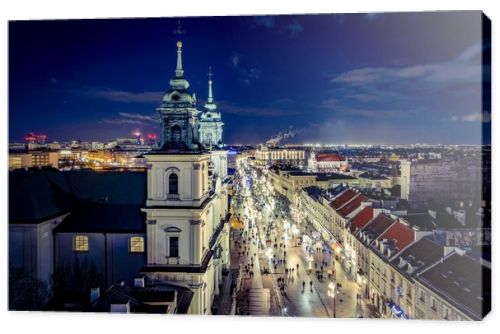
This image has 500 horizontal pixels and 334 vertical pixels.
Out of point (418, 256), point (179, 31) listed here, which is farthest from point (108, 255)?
point (418, 256)

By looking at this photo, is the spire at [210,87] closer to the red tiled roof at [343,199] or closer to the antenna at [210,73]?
the antenna at [210,73]

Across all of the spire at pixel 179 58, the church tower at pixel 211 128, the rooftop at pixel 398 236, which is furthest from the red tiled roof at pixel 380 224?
the spire at pixel 179 58

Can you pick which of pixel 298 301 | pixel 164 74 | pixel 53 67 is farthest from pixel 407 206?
pixel 53 67

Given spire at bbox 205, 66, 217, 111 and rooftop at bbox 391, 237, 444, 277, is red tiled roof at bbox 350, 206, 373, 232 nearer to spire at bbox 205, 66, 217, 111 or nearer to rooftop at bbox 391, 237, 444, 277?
rooftop at bbox 391, 237, 444, 277

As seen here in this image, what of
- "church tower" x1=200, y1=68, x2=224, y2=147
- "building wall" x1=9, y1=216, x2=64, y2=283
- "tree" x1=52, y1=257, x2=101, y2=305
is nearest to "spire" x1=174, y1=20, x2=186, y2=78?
"church tower" x1=200, y1=68, x2=224, y2=147

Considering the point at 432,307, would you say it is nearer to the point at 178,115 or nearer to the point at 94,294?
the point at 178,115

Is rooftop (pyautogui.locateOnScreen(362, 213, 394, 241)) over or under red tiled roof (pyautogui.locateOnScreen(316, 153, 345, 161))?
under

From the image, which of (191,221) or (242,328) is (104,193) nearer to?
(191,221)
